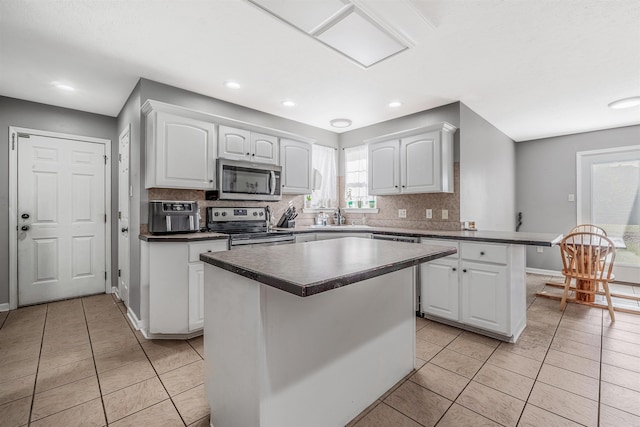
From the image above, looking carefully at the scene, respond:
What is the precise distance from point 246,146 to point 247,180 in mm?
389

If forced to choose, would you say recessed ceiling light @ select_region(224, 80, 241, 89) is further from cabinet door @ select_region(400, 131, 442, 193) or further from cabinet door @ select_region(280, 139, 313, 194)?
cabinet door @ select_region(400, 131, 442, 193)

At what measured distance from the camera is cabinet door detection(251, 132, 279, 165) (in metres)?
3.42

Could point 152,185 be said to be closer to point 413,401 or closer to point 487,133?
point 413,401

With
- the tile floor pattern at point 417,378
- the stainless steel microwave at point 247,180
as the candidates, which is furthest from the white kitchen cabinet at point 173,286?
the stainless steel microwave at point 247,180

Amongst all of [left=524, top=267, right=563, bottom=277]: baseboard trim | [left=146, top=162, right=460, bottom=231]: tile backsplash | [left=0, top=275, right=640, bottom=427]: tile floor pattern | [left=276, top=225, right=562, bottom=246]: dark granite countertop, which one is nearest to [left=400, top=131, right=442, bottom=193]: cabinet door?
[left=146, top=162, right=460, bottom=231]: tile backsplash

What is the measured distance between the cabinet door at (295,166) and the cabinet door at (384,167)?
0.85 m

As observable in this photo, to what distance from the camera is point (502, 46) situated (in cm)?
226

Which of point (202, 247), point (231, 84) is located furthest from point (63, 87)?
point (202, 247)

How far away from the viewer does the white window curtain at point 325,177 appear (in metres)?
4.57

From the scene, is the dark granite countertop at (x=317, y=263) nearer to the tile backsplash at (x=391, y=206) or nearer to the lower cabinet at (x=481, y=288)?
the lower cabinet at (x=481, y=288)

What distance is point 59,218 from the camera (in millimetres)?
3635

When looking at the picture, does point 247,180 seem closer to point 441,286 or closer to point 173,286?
point 173,286

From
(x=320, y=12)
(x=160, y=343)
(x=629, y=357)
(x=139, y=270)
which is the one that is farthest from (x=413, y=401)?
(x=139, y=270)

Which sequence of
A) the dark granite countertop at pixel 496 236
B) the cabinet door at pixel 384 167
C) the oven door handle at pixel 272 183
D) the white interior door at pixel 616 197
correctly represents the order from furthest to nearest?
the white interior door at pixel 616 197 → the cabinet door at pixel 384 167 → the oven door handle at pixel 272 183 → the dark granite countertop at pixel 496 236
